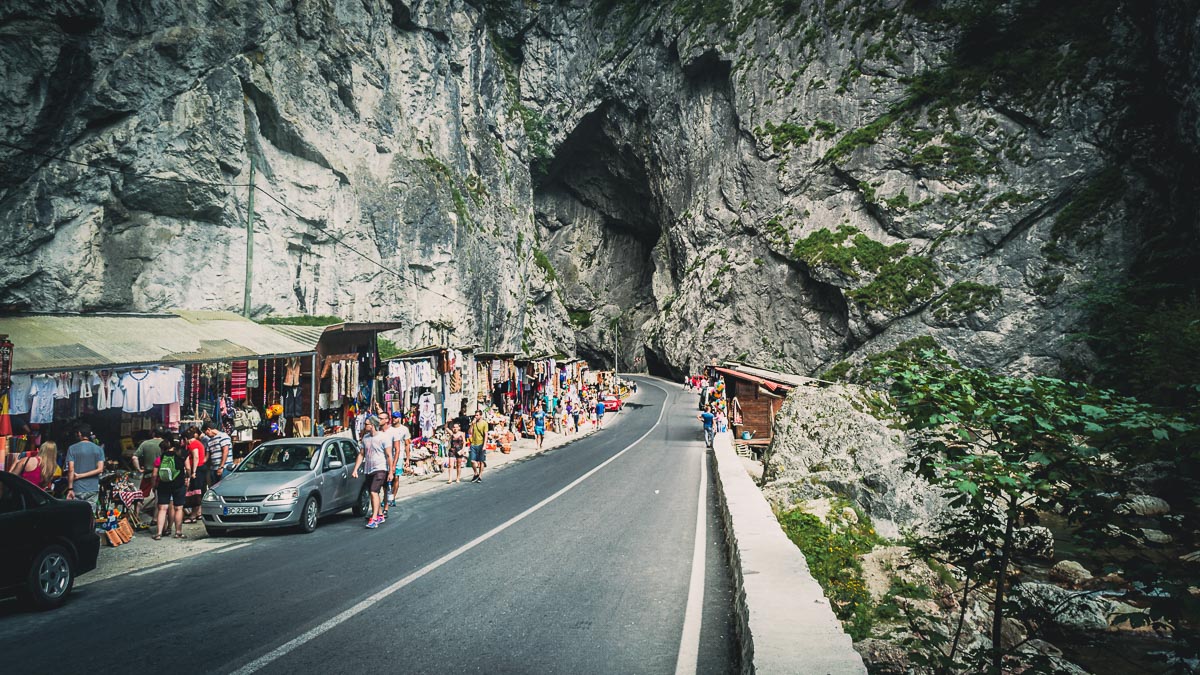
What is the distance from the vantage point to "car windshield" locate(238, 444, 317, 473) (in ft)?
36.7

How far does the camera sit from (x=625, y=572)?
7977 millimetres

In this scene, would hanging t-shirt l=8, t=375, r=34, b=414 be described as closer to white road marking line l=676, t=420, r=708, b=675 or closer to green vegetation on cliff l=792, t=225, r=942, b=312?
white road marking line l=676, t=420, r=708, b=675

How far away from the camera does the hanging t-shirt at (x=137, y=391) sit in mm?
11520

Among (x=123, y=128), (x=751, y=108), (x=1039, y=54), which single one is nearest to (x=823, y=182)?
(x=751, y=108)

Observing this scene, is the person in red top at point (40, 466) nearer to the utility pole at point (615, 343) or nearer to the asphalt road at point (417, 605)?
the asphalt road at point (417, 605)

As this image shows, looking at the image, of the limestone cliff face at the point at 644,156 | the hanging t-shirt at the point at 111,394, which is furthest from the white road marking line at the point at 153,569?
the limestone cliff face at the point at 644,156

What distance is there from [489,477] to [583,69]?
61854 millimetres

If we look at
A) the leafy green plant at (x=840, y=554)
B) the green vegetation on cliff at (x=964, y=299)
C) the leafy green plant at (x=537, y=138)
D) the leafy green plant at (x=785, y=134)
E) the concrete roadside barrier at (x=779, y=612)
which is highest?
the leafy green plant at (x=537, y=138)

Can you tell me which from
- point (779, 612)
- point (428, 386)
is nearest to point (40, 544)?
point (779, 612)

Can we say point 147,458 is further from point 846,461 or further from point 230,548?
point 846,461

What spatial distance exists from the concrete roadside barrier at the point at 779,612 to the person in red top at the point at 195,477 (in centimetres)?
966

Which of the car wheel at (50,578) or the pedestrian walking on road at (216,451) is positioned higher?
the pedestrian walking on road at (216,451)

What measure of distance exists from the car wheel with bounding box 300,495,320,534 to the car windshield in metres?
0.64

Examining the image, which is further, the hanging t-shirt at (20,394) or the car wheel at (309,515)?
the car wheel at (309,515)
